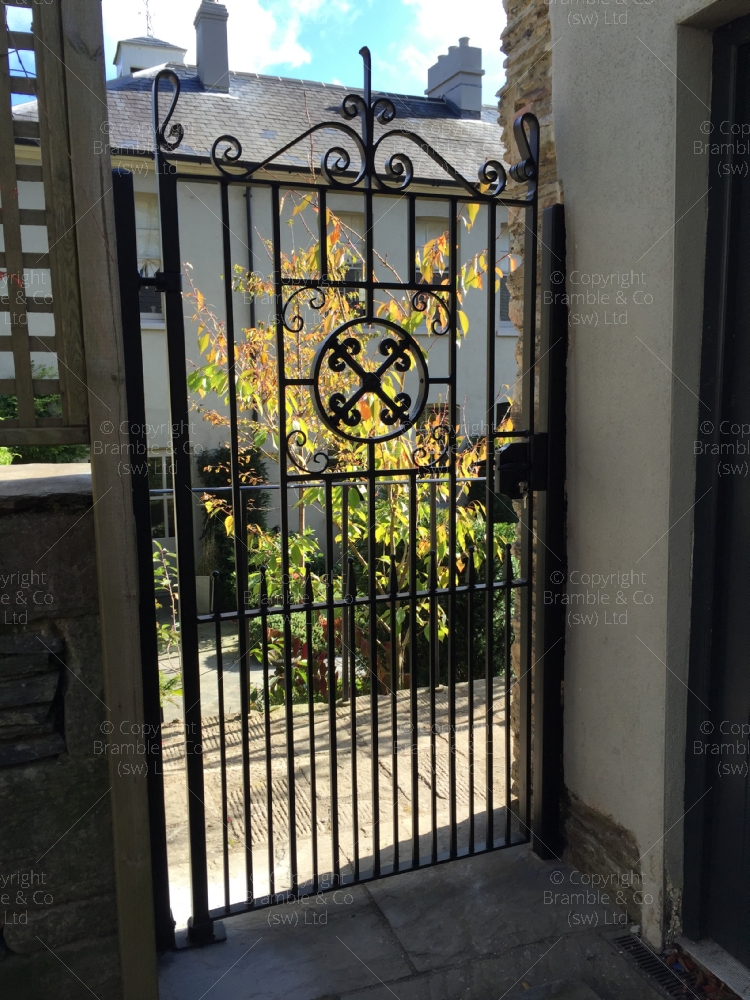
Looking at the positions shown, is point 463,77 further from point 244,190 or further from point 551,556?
point 551,556

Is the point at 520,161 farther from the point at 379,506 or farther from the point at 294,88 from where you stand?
the point at 294,88

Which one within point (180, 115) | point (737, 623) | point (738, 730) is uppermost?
point (180, 115)

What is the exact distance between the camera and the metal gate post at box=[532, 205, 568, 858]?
2.88 metres

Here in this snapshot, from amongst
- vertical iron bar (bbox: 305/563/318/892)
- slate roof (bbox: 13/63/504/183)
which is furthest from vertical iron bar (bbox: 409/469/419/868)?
slate roof (bbox: 13/63/504/183)

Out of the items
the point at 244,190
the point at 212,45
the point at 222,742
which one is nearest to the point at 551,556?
the point at 222,742

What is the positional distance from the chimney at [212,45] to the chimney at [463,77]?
14.4 feet

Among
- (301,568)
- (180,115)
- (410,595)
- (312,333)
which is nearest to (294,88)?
(180,115)

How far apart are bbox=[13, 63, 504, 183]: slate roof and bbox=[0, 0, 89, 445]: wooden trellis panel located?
8.51 m

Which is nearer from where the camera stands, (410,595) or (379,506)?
(410,595)

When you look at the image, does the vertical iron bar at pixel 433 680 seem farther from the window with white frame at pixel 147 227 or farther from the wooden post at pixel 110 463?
the window with white frame at pixel 147 227

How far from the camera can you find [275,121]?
39.6 ft

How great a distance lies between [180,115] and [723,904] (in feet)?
38.5

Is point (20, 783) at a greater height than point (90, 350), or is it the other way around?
point (90, 350)

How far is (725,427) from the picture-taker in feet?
7.89
